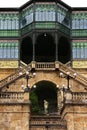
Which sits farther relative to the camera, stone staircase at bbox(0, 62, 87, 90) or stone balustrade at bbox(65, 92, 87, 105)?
stone staircase at bbox(0, 62, 87, 90)

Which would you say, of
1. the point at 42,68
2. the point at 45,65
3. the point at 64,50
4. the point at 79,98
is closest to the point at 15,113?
the point at 79,98

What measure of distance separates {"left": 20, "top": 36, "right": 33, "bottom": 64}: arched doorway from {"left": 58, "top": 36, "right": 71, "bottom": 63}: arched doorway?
379cm

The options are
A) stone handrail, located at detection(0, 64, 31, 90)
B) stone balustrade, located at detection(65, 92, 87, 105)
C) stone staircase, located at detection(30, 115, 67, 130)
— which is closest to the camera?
stone staircase, located at detection(30, 115, 67, 130)

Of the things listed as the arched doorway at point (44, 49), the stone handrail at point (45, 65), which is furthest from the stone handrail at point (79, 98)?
the arched doorway at point (44, 49)

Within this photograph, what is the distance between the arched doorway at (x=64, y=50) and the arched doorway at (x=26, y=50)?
3.79 m

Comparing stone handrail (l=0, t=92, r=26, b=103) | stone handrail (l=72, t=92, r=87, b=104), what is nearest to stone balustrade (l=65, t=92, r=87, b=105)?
stone handrail (l=72, t=92, r=87, b=104)

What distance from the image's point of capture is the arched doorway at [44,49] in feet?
227

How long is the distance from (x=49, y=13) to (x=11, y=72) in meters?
9.01

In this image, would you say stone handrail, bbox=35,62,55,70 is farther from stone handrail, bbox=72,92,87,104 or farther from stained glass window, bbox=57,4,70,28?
stone handrail, bbox=72,92,87,104

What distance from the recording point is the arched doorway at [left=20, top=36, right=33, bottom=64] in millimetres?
68688

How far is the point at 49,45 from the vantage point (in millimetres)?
69938

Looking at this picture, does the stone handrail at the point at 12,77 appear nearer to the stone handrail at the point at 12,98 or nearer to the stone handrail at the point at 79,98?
the stone handrail at the point at 12,98

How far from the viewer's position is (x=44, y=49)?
7044 cm

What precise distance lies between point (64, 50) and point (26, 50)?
5.01 meters
